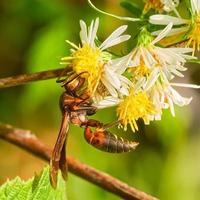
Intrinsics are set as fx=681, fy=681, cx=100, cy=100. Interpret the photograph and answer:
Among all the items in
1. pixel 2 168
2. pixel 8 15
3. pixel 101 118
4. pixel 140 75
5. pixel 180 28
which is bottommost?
pixel 2 168

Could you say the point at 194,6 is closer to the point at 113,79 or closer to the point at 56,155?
the point at 113,79

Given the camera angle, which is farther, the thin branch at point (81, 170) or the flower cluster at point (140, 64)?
the thin branch at point (81, 170)

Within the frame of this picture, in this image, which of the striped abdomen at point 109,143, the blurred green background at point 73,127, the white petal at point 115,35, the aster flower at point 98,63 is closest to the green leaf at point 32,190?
the striped abdomen at point 109,143

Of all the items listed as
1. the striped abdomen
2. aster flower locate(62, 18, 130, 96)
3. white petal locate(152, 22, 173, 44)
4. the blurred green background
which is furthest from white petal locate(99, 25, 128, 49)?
the blurred green background

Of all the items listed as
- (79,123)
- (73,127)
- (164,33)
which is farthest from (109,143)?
(73,127)

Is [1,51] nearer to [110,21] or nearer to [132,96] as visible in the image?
[110,21]

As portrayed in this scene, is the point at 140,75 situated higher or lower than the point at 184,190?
higher

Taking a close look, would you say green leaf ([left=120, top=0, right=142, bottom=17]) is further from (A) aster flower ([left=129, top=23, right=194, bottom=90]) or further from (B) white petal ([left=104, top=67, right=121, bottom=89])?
(B) white petal ([left=104, top=67, right=121, bottom=89])

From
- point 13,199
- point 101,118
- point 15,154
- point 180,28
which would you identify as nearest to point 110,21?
point 101,118

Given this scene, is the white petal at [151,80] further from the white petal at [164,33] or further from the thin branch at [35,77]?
the thin branch at [35,77]
